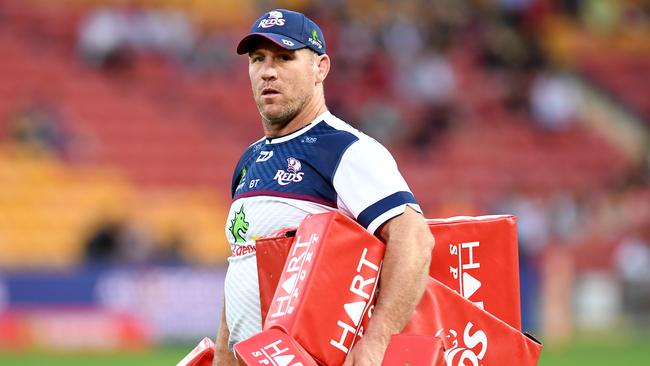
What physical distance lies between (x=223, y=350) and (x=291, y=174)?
2.74 ft

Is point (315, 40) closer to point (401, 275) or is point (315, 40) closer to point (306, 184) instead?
point (306, 184)

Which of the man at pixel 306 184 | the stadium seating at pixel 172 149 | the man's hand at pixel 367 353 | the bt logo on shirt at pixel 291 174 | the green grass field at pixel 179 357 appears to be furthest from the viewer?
the stadium seating at pixel 172 149

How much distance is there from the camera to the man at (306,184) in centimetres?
417

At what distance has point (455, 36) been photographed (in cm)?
2622

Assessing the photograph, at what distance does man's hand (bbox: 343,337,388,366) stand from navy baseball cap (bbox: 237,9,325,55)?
1.11 meters

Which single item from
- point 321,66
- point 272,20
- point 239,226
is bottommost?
point 239,226

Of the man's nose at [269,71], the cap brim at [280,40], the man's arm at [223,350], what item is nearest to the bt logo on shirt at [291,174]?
the man's nose at [269,71]

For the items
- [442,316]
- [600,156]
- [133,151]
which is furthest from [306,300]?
[600,156]

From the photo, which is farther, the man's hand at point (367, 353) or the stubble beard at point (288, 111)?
the stubble beard at point (288, 111)

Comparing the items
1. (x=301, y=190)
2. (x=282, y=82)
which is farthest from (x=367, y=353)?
(x=282, y=82)

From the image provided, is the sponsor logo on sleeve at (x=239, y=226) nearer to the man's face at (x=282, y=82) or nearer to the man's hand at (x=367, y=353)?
the man's face at (x=282, y=82)

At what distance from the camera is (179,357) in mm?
14422

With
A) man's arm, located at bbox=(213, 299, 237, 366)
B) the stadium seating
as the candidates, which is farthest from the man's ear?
the stadium seating

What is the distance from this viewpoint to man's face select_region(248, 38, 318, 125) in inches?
178
